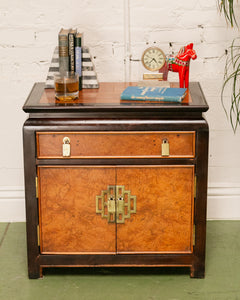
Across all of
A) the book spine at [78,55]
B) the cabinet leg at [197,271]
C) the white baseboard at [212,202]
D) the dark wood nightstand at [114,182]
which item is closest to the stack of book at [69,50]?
the book spine at [78,55]

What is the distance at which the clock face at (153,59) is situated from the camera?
2.98 metres

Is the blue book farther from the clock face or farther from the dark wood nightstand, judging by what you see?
the clock face

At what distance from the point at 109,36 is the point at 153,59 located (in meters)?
0.33

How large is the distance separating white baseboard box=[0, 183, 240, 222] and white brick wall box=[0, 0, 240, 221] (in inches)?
14.1

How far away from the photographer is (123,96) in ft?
8.73

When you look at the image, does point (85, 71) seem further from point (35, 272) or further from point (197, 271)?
point (197, 271)

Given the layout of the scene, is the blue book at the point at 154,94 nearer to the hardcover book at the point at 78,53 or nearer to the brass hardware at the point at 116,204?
the hardcover book at the point at 78,53

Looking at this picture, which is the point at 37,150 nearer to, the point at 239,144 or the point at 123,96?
the point at 123,96

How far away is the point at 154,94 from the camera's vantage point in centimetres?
265

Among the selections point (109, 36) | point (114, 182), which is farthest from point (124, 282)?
point (109, 36)

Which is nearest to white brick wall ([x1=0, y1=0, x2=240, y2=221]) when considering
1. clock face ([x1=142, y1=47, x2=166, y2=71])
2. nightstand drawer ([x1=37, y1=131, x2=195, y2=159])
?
clock face ([x1=142, y1=47, x2=166, y2=71])

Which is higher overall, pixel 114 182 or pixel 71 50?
pixel 71 50

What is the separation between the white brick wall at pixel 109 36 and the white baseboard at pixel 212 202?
36 centimetres

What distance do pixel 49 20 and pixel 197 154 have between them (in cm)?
117
